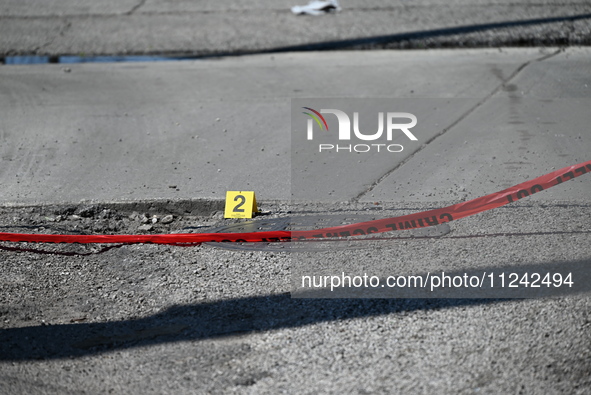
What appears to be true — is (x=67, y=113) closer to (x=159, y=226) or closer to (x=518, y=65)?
(x=159, y=226)

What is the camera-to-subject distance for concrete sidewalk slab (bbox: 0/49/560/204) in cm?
533

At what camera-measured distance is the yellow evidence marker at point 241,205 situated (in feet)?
15.5

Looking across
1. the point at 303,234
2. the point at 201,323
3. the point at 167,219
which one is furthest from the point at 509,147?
the point at 201,323

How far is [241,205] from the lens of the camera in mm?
4781

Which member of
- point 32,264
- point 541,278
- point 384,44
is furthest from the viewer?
point 384,44

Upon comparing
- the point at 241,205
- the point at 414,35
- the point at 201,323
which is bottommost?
the point at 201,323

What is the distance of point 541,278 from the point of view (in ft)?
12.4

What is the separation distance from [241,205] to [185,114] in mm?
2234

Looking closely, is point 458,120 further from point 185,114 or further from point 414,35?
point 185,114

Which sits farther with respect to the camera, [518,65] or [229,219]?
[518,65]

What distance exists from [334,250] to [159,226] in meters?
1.42

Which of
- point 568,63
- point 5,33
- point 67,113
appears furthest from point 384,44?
point 5,33

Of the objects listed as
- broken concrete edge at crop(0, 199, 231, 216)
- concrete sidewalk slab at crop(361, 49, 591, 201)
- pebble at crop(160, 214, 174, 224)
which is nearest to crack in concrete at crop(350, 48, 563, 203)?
concrete sidewalk slab at crop(361, 49, 591, 201)

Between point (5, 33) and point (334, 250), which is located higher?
point (5, 33)
